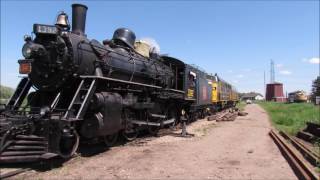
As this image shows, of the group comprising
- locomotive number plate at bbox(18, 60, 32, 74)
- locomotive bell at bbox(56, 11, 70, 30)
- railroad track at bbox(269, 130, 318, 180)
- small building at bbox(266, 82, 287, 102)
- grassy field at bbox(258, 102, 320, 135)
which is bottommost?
railroad track at bbox(269, 130, 318, 180)

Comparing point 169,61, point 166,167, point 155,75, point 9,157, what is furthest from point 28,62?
point 169,61

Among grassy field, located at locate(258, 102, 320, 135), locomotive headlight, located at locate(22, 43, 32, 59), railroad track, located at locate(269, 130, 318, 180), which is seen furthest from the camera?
grassy field, located at locate(258, 102, 320, 135)

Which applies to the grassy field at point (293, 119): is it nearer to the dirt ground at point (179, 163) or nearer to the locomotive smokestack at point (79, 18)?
the dirt ground at point (179, 163)

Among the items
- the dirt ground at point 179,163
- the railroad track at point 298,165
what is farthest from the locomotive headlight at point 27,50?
the railroad track at point 298,165

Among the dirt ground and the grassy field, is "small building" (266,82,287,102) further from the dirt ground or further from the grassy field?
the dirt ground

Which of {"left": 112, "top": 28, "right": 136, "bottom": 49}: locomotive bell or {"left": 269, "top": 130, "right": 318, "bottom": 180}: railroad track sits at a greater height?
{"left": 112, "top": 28, "right": 136, "bottom": 49}: locomotive bell

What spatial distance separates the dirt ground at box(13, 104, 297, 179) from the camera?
788 centimetres

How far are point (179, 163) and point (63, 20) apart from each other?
199 inches

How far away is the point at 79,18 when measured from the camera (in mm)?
11008

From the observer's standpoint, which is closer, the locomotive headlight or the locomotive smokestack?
the locomotive headlight

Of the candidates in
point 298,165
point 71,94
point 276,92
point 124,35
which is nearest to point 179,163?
point 298,165

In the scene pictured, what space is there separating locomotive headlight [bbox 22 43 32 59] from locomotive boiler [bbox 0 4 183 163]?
0.09 feet

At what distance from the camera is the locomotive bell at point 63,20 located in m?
10.4

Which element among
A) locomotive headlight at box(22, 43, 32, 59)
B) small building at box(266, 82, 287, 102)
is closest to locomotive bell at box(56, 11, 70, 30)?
locomotive headlight at box(22, 43, 32, 59)
